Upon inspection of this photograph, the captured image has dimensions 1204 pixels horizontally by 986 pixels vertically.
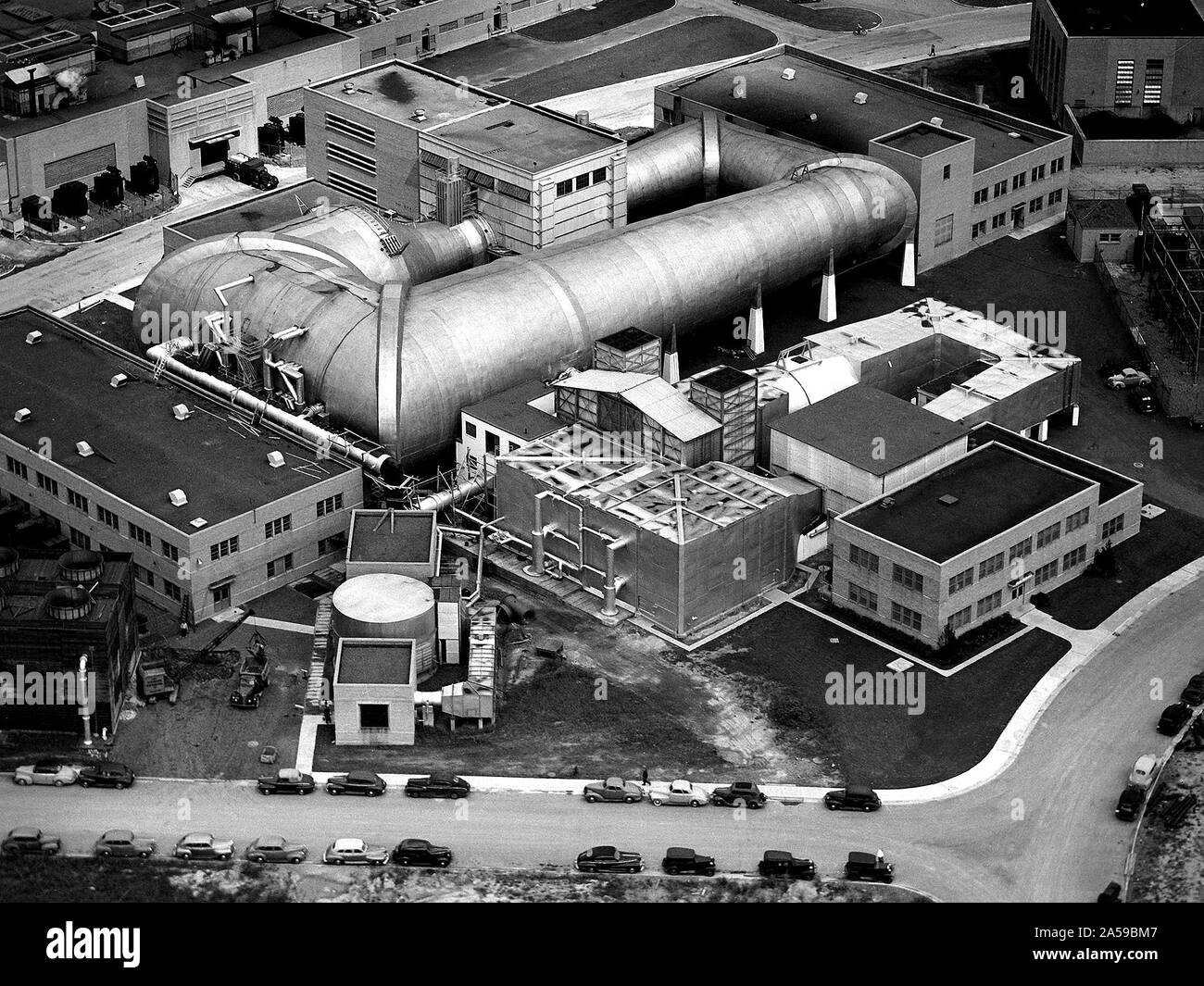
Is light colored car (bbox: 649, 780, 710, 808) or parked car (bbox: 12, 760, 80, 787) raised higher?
parked car (bbox: 12, 760, 80, 787)

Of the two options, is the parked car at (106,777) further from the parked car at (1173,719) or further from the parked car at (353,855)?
the parked car at (1173,719)

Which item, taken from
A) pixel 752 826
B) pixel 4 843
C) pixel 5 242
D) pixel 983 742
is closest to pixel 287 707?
pixel 4 843

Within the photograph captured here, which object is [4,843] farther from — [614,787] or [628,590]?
[628,590]

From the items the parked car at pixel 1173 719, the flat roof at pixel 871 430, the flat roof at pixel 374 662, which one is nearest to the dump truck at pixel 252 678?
the flat roof at pixel 374 662

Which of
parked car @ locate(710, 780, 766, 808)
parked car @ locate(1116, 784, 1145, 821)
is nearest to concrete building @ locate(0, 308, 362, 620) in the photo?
parked car @ locate(710, 780, 766, 808)

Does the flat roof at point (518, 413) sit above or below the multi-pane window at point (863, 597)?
above

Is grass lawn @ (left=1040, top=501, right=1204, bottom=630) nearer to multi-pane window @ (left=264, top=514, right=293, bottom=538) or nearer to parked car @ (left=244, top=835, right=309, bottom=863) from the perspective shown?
multi-pane window @ (left=264, top=514, right=293, bottom=538)
